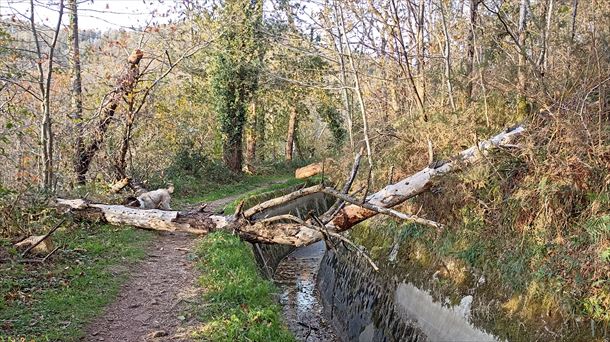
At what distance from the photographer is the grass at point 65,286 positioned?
18.1ft

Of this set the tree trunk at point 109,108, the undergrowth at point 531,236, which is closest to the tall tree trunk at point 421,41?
the undergrowth at point 531,236

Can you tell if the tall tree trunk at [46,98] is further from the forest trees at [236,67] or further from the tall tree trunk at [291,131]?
the tall tree trunk at [291,131]

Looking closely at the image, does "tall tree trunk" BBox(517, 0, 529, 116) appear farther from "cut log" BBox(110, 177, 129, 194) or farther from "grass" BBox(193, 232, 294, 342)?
"cut log" BBox(110, 177, 129, 194)

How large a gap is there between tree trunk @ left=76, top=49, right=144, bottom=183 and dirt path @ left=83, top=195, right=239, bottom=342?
213 inches

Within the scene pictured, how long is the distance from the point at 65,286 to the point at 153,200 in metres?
6.00

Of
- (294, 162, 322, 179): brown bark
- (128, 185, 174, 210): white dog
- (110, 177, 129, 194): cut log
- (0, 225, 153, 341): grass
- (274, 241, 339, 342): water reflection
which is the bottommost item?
(274, 241, 339, 342): water reflection

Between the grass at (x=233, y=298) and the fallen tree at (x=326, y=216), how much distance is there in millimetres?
399

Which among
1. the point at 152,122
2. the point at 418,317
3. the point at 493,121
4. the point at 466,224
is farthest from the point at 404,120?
the point at 152,122

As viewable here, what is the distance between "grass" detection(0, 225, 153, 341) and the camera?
5508 millimetres

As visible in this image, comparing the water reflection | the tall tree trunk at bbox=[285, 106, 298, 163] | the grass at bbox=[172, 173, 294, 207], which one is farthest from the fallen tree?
the tall tree trunk at bbox=[285, 106, 298, 163]

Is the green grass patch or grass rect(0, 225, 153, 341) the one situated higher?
grass rect(0, 225, 153, 341)

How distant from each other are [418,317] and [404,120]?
16.3 ft

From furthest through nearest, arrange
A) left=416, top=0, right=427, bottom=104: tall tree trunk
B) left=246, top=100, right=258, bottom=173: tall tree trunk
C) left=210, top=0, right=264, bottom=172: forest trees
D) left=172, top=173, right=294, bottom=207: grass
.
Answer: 1. left=246, top=100, right=258, bottom=173: tall tree trunk
2. left=210, top=0, right=264, bottom=172: forest trees
3. left=172, top=173, right=294, bottom=207: grass
4. left=416, top=0, right=427, bottom=104: tall tree trunk

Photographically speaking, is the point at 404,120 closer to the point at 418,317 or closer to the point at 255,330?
the point at 418,317
